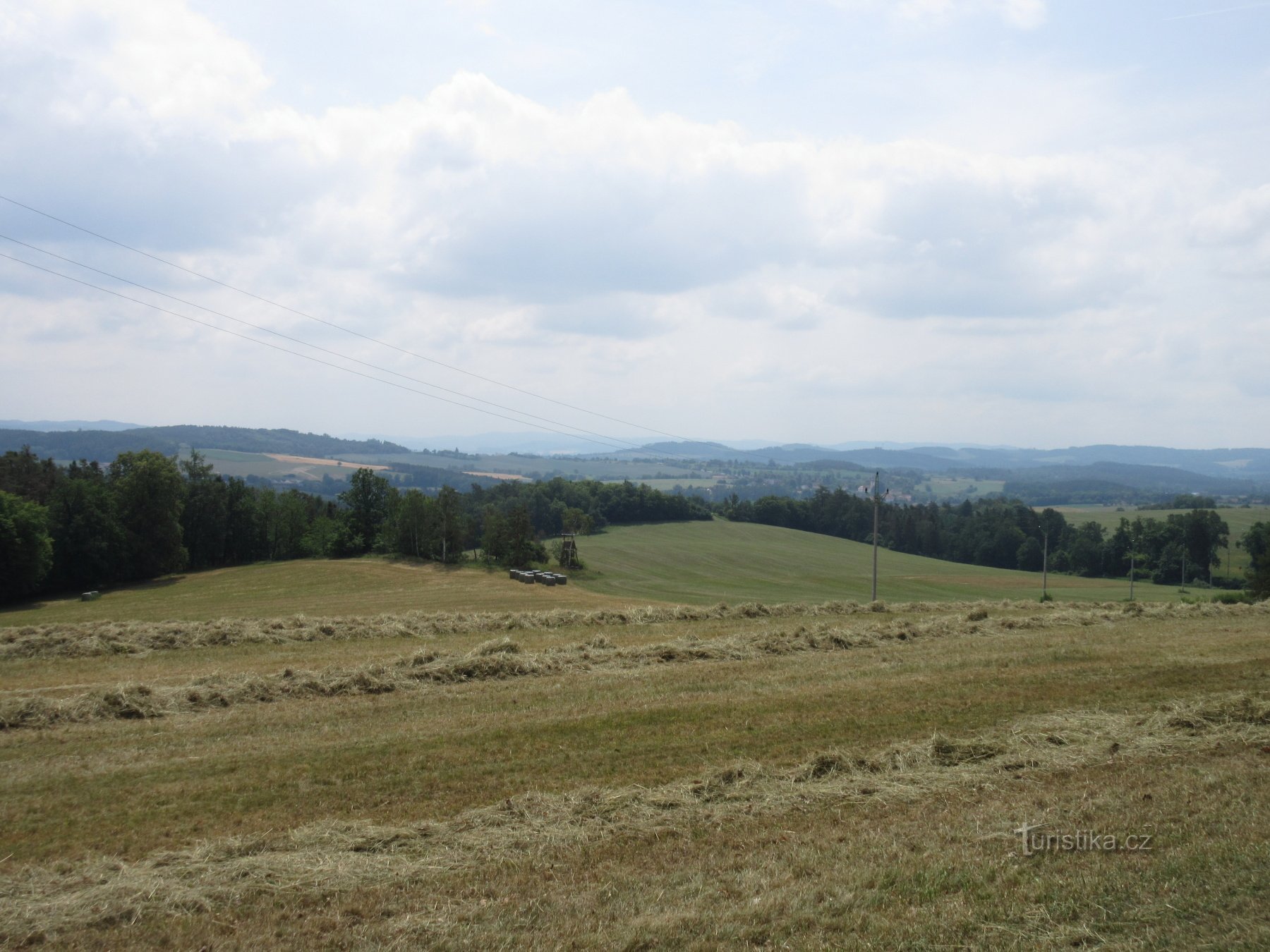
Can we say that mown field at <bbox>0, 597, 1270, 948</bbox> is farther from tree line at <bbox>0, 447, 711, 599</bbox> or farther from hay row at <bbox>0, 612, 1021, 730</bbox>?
tree line at <bbox>0, 447, 711, 599</bbox>

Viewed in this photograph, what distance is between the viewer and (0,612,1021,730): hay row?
14.4 m

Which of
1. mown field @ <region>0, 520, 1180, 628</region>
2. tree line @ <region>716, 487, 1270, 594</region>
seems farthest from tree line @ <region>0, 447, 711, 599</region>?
tree line @ <region>716, 487, 1270, 594</region>

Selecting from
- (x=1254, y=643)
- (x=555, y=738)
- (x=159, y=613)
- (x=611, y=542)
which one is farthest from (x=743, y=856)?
(x=611, y=542)

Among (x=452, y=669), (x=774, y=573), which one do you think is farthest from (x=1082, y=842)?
(x=774, y=573)

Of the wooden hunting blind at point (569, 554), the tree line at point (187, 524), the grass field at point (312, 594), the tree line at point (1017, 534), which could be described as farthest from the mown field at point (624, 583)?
the tree line at point (1017, 534)

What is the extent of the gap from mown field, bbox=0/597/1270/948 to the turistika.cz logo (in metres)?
A: 0.11

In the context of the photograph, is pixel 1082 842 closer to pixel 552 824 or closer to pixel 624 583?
pixel 552 824

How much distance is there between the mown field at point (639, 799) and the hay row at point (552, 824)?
0.05 metres

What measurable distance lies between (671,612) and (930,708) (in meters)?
15.0

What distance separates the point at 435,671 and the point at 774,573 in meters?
71.5

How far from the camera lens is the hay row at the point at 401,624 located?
22.1 metres

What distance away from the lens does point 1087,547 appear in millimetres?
102812

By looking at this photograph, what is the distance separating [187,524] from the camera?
68438 millimetres

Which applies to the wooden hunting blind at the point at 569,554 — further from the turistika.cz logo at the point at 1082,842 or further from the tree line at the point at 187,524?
the turistika.cz logo at the point at 1082,842
